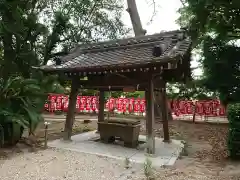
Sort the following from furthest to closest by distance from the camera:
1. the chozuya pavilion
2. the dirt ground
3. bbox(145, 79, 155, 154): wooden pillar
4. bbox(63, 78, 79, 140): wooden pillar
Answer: bbox(63, 78, 79, 140): wooden pillar
bbox(145, 79, 155, 154): wooden pillar
the chozuya pavilion
the dirt ground

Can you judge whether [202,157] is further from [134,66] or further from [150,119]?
[134,66]

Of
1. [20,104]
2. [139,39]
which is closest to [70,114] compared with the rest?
[20,104]

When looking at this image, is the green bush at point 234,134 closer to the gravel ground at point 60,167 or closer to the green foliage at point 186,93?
the gravel ground at point 60,167

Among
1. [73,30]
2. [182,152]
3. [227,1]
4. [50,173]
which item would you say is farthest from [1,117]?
[73,30]

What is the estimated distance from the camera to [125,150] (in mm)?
8195

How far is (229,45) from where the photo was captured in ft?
42.8

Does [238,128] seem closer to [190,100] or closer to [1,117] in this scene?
[1,117]

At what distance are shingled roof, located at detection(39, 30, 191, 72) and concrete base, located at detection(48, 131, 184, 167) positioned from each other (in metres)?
2.59

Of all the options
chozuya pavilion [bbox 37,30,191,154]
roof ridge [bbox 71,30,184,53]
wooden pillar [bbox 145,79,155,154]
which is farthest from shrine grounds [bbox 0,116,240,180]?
roof ridge [bbox 71,30,184,53]

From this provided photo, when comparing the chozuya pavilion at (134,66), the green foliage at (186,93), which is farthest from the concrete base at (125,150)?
the green foliage at (186,93)

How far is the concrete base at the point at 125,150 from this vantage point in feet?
23.6

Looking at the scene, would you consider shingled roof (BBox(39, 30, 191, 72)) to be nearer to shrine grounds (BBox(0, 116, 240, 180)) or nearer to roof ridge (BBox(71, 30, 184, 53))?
roof ridge (BBox(71, 30, 184, 53))

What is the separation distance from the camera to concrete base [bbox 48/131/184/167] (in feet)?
23.6

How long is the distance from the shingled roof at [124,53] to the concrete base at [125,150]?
2590 millimetres
